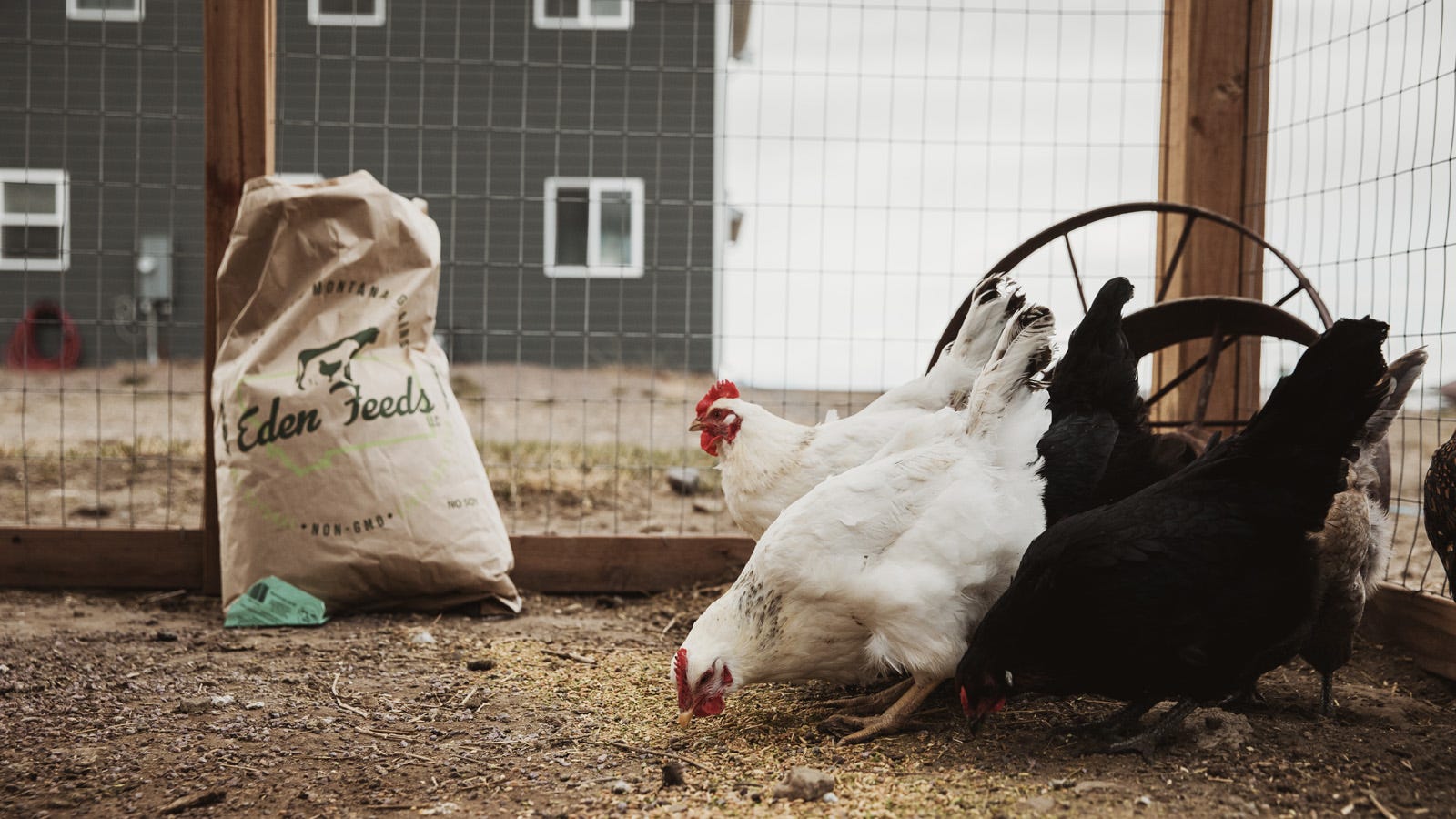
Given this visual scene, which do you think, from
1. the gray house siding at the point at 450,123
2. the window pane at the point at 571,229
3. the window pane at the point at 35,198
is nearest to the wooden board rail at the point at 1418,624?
the gray house siding at the point at 450,123

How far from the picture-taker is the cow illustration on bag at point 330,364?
9.92 feet

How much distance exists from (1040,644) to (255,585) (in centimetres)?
228

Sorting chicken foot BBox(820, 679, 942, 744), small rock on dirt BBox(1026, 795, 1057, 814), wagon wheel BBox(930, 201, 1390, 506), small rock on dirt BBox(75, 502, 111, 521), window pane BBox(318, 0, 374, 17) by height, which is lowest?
small rock on dirt BBox(75, 502, 111, 521)

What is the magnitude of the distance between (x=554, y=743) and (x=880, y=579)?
0.76m

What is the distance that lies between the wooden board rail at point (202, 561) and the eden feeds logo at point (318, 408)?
697 mm

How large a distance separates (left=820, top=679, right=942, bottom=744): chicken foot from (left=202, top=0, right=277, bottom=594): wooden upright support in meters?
2.28

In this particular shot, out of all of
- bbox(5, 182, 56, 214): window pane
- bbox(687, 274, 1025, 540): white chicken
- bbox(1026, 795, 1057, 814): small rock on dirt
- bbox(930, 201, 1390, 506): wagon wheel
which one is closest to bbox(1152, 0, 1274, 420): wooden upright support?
bbox(930, 201, 1390, 506): wagon wheel

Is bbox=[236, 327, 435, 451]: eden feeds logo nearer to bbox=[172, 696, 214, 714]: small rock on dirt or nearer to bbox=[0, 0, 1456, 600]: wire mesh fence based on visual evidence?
bbox=[0, 0, 1456, 600]: wire mesh fence

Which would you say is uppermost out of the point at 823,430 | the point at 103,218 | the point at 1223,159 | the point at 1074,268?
the point at 103,218

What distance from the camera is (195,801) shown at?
1.74 m

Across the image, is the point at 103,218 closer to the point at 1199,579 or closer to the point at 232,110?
the point at 232,110

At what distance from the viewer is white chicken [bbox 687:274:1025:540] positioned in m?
2.74

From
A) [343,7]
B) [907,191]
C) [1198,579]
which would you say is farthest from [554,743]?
[343,7]

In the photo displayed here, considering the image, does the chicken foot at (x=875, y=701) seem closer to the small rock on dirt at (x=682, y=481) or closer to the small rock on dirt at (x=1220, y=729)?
the small rock on dirt at (x=1220, y=729)
